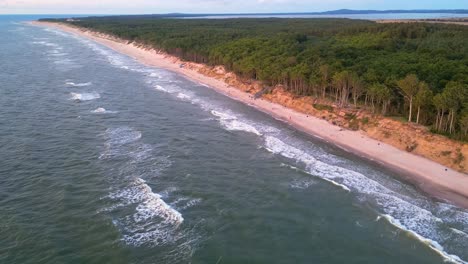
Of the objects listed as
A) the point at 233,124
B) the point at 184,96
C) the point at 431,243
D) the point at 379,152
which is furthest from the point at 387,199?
the point at 184,96

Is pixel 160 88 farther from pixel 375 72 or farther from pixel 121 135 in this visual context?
pixel 375 72

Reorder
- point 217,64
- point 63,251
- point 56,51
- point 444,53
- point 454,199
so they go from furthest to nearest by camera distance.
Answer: point 56,51 < point 217,64 < point 444,53 < point 454,199 < point 63,251

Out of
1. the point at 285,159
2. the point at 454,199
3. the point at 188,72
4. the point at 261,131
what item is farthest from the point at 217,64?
the point at 454,199

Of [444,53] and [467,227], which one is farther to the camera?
[444,53]

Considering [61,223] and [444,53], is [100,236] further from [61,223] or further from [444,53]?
[444,53]

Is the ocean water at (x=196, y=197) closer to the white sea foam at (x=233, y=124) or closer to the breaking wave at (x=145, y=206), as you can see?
the breaking wave at (x=145, y=206)

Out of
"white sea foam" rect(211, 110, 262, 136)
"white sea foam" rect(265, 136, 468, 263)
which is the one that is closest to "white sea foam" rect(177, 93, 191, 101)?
"white sea foam" rect(211, 110, 262, 136)

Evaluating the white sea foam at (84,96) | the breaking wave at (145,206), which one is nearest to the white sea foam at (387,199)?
the breaking wave at (145,206)

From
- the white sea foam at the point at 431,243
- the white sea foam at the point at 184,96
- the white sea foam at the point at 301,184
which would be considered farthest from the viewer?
the white sea foam at the point at 184,96
